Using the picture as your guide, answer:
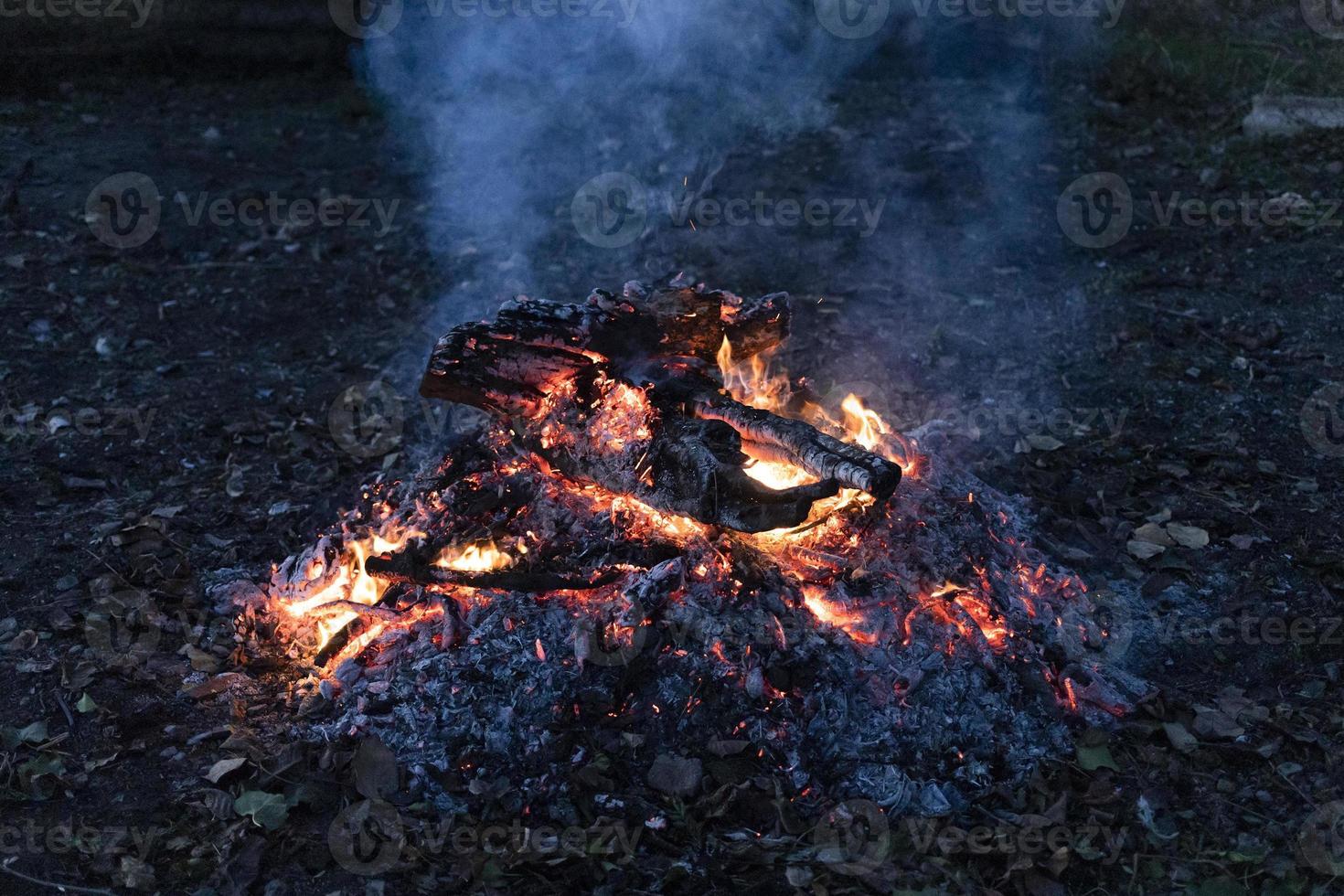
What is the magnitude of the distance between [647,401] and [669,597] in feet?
2.90

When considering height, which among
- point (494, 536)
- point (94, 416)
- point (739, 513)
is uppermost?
point (739, 513)

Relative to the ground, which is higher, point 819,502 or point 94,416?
point 819,502

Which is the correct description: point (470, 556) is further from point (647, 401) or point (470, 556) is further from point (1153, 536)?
point (1153, 536)

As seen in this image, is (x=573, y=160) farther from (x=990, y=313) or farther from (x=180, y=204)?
(x=990, y=313)

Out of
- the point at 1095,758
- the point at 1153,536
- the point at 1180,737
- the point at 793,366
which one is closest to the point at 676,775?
the point at 1095,758

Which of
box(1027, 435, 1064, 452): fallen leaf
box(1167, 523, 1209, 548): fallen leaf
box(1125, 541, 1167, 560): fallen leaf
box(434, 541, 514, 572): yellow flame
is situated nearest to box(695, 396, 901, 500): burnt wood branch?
box(434, 541, 514, 572): yellow flame

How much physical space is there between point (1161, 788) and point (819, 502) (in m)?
1.63

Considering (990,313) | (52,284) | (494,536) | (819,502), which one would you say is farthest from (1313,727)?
(52,284)

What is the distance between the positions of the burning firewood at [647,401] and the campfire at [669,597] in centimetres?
1

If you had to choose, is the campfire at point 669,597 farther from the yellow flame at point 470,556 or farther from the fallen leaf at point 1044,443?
the fallen leaf at point 1044,443

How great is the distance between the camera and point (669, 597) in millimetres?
4121

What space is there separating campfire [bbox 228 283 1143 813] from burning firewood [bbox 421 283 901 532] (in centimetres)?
1

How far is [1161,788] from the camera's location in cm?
390

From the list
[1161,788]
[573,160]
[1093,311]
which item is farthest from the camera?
[573,160]
